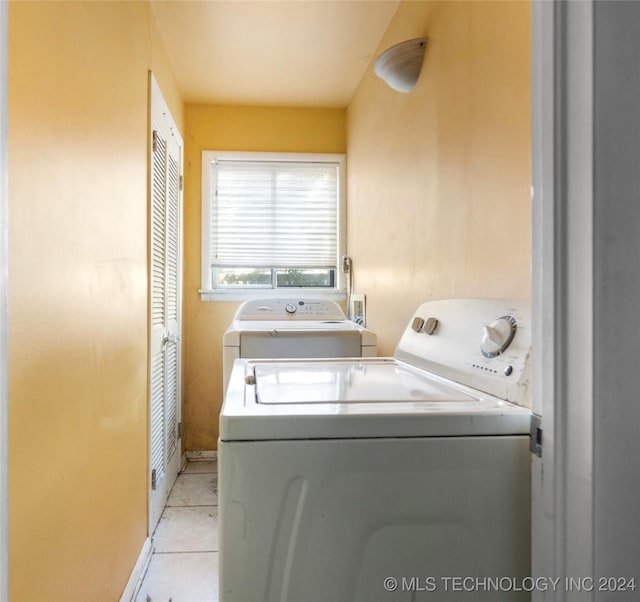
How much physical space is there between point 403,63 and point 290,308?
1.49 metres

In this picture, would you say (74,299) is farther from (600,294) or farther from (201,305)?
(201,305)

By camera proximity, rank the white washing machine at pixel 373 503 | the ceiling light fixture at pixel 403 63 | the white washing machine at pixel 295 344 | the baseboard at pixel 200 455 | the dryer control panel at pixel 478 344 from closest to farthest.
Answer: the white washing machine at pixel 373 503 → the dryer control panel at pixel 478 344 → the ceiling light fixture at pixel 403 63 → the white washing machine at pixel 295 344 → the baseboard at pixel 200 455

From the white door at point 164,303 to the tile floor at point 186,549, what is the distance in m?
0.08

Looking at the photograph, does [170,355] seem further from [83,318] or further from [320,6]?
[320,6]

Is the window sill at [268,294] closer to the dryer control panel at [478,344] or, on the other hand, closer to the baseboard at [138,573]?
the baseboard at [138,573]

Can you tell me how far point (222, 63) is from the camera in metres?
2.65

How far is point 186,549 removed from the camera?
2088 millimetres

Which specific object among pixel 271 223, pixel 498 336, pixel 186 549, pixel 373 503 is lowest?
pixel 186 549

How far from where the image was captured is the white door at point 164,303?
2.19 metres

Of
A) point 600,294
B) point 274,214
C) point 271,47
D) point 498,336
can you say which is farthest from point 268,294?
point 600,294

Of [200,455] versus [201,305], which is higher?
[201,305]

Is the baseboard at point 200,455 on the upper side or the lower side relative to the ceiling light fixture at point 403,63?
lower

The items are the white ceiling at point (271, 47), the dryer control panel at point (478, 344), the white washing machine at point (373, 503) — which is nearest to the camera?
the white washing machine at point (373, 503)

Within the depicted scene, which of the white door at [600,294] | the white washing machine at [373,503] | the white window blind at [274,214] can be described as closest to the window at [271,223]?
the white window blind at [274,214]
